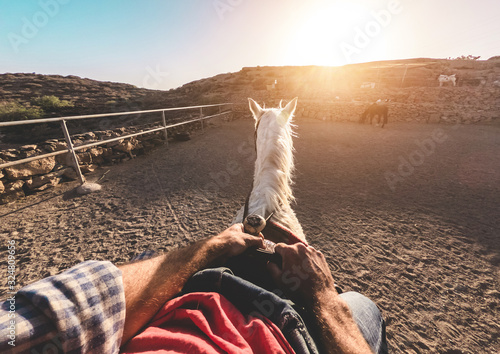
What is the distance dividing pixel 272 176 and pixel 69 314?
1.29 m

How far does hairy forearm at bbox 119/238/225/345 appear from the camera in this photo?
0.67 m

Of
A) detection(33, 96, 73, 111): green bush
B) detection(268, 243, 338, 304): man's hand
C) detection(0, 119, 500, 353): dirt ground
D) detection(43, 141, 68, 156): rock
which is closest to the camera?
detection(268, 243, 338, 304): man's hand

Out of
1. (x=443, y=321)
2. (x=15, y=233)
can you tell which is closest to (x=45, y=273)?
(x=15, y=233)

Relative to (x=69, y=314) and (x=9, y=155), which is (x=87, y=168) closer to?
(x=9, y=155)

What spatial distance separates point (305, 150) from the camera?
6.12 m

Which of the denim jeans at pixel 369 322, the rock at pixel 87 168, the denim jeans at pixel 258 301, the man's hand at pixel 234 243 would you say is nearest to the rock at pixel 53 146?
the rock at pixel 87 168

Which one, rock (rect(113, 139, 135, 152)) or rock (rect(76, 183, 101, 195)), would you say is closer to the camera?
rock (rect(76, 183, 101, 195))

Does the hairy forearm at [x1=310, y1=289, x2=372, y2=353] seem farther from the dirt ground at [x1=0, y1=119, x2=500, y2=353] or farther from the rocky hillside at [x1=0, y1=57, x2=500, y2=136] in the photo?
the rocky hillside at [x1=0, y1=57, x2=500, y2=136]

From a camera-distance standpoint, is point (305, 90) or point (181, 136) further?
point (305, 90)

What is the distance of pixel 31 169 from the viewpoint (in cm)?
307

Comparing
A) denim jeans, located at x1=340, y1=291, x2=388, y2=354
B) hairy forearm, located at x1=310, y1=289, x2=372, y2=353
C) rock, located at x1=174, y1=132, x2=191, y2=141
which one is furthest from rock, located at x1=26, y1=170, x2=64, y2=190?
denim jeans, located at x1=340, y1=291, x2=388, y2=354

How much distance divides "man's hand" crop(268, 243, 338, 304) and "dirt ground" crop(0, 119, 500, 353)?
3.64 feet

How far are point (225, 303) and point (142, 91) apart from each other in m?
27.5

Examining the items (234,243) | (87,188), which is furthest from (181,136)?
(234,243)
